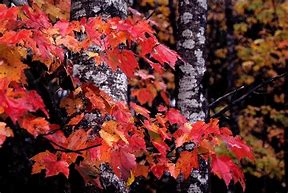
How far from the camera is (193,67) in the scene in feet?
11.6

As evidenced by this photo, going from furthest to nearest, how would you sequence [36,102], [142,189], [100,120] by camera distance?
[142,189] → [100,120] → [36,102]

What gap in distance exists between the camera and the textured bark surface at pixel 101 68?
8.82ft

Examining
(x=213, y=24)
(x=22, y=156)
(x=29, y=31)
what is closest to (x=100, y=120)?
(x=29, y=31)

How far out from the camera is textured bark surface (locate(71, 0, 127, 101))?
8.82ft

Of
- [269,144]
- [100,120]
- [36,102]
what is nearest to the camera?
[36,102]

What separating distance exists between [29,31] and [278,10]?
790 centimetres

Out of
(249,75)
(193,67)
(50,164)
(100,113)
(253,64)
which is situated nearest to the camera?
(50,164)

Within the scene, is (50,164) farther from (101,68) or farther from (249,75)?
→ (249,75)

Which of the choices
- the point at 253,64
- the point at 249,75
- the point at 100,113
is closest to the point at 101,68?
the point at 100,113

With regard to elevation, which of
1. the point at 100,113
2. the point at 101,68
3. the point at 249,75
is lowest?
the point at 249,75

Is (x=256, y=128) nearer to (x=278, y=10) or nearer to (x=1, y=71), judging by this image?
(x=278, y=10)

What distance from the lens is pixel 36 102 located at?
1.76m

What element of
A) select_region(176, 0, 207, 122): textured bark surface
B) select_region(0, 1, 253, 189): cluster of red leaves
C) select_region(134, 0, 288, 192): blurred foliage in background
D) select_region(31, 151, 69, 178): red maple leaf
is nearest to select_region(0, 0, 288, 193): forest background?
select_region(134, 0, 288, 192): blurred foliage in background

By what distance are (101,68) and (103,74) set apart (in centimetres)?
4
